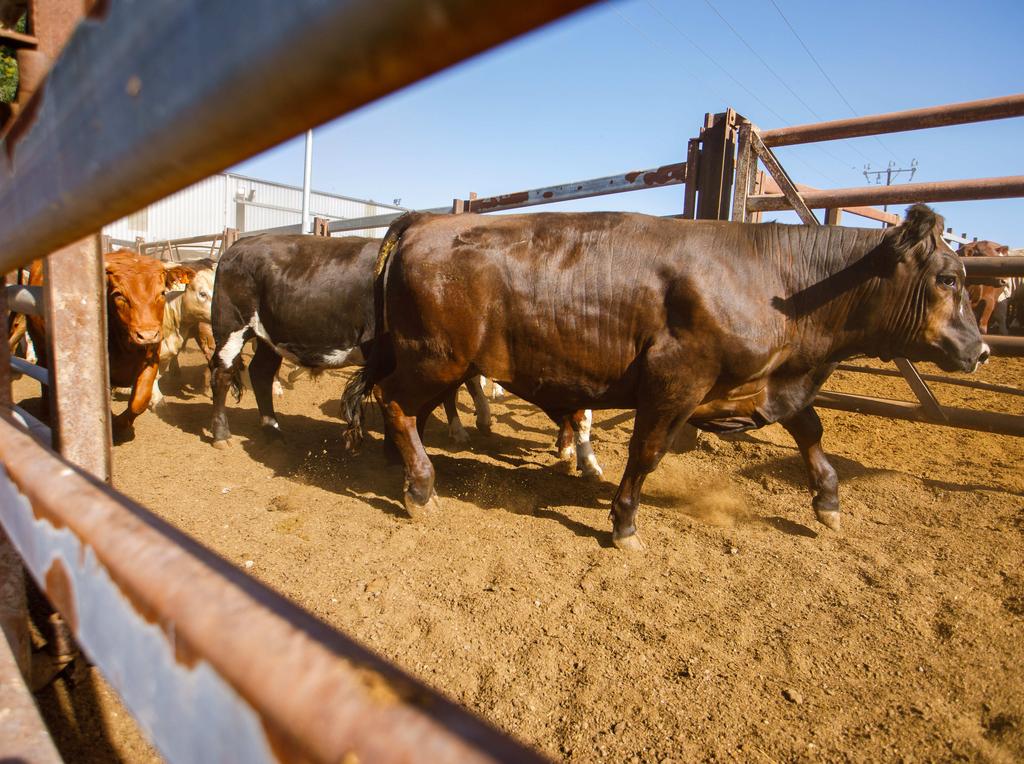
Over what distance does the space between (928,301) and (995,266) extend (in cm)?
120

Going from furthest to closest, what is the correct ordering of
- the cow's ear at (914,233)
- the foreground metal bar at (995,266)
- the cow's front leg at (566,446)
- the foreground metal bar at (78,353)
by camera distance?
the cow's front leg at (566,446)
the foreground metal bar at (995,266)
the cow's ear at (914,233)
the foreground metal bar at (78,353)

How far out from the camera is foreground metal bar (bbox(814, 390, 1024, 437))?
463 cm

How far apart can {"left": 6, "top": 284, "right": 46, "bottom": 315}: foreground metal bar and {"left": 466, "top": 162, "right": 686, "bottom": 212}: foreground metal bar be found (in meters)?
4.90

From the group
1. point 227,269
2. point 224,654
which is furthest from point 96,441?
point 227,269

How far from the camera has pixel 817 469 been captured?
14.0ft

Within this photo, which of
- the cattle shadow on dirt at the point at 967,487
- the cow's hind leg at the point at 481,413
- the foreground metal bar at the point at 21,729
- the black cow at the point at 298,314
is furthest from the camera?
the cow's hind leg at the point at 481,413

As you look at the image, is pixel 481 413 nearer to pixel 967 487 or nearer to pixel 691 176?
pixel 691 176

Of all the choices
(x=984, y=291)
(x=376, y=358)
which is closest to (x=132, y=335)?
(x=376, y=358)

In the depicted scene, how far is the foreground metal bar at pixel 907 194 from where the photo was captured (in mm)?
4270

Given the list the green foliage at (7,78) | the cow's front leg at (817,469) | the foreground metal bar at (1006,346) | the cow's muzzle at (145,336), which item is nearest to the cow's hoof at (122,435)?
the cow's muzzle at (145,336)

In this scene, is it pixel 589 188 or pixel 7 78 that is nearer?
pixel 7 78

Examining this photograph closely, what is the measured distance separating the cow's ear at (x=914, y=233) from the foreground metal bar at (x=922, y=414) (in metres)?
1.59

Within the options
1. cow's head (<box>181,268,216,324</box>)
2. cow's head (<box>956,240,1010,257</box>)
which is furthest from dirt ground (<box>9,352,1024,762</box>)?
cow's head (<box>956,240,1010,257</box>)

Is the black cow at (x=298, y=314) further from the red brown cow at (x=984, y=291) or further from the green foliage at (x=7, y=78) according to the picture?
the red brown cow at (x=984, y=291)
